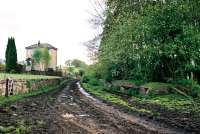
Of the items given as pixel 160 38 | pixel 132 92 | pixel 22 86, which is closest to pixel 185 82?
pixel 160 38

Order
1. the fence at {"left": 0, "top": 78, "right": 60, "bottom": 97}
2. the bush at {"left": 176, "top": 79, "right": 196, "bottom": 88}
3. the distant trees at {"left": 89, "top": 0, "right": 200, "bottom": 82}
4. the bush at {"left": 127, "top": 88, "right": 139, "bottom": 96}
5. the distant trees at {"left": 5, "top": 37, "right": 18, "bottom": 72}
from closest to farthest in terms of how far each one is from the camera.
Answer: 1. the fence at {"left": 0, "top": 78, "right": 60, "bottom": 97}
2. the distant trees at {"left": 89, "top": 0, "right": 200, "bottom": 82}
3. the bush at {"left": 176, "top": 79, "right": 196, "bottom": 88}
4. the bush at {"left": 127, "top": 88, "right": 139, "bottom": 96}
5. the distant trees at {"left": 5, "top": 37, "right": 18, "bottom": 72}

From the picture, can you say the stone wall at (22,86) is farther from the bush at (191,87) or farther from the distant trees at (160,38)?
the bush at (191,87)

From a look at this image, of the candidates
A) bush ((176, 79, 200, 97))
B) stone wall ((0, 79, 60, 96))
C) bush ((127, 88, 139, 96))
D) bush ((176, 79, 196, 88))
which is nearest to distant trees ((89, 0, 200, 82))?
bush ((176, 79, 196, 88))

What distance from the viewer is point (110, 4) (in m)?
33.1

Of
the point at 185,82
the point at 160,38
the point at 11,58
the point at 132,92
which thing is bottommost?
the point at 132,92

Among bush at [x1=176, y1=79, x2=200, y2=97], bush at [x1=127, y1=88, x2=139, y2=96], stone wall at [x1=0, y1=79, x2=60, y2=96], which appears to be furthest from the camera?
bush at [x1=127, y1=88, x2=139, y2=96]

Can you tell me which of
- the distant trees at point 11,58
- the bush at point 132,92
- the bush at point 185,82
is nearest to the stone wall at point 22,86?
the bush at point 132,92

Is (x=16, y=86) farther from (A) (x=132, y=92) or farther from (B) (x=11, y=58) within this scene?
(B) (x=11, y=58)

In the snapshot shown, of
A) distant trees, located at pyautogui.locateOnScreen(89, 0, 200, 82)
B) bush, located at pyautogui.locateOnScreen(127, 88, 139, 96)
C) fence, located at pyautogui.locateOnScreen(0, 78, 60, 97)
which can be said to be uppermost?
distant trees, located at pyautogui.locateOnScreen(89, 0, 200, 82)

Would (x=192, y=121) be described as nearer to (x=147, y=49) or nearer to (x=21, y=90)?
(x=147, y=49)

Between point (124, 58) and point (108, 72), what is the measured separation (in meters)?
13.1

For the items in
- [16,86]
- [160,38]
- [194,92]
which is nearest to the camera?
[194,92]

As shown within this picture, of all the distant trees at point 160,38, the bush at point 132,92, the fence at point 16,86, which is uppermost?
the distant trees at point 160,38

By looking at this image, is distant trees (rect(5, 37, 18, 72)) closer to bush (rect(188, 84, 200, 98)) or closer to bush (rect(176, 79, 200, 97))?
bush (rect(176, 79, 200, 97))
